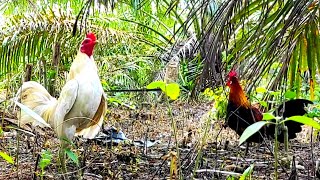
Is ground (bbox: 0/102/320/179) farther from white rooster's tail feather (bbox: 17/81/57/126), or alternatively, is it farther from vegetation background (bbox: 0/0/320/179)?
vegetation background (bbox: 0/0/320/179)

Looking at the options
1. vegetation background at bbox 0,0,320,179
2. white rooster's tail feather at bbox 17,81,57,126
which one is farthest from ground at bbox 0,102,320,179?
vegetation background at bbox 0,0,320,179

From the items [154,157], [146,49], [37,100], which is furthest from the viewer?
[146,49]

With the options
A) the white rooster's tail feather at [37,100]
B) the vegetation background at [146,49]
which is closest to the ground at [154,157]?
the white rooster's tail feather at [37,100]

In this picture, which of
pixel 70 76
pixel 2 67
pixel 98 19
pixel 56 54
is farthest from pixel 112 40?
pixel 70 76

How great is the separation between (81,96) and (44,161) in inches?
40.1

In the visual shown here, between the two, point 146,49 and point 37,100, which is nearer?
point 37,100

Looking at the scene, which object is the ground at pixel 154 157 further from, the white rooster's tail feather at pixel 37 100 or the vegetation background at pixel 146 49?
the vegetation background at pixel 146 49

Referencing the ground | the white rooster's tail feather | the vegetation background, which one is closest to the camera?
the vegetation background

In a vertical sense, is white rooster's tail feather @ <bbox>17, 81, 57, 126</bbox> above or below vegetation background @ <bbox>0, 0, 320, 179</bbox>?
below

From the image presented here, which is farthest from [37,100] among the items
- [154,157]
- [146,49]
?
[146,49]

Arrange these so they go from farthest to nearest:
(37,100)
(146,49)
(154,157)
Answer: (146,49), (37,100), (154,157)

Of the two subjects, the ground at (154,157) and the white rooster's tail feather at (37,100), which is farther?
A: the white rooster's tail feather at (37,100)

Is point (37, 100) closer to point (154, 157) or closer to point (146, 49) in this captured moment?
point (154, 157)

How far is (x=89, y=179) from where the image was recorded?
2.51m
